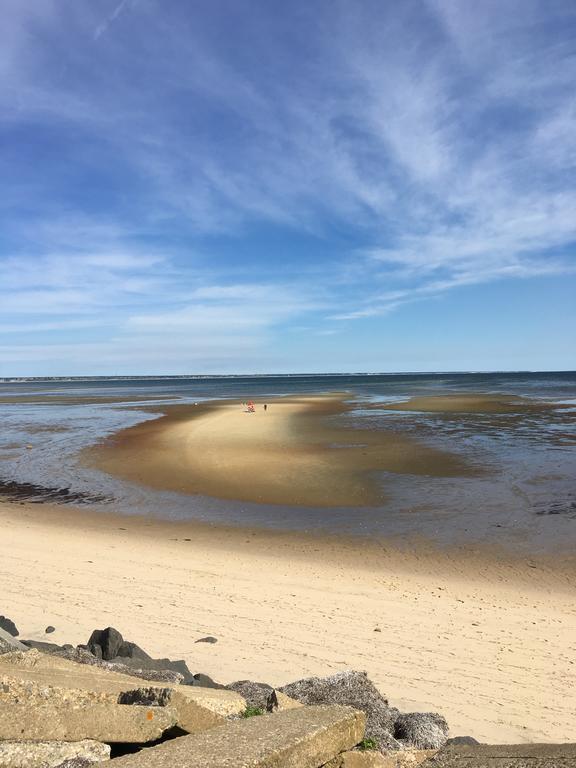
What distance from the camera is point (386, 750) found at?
15.0 ft

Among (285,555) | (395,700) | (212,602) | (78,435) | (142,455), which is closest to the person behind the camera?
(395,700)

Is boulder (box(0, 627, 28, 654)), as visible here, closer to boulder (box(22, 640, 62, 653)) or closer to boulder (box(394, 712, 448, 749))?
boulder (box(22, 640, 62, 653))

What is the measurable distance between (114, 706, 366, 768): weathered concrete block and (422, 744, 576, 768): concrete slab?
83 centimetres

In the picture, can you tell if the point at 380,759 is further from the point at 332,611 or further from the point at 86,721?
the point at 332,611

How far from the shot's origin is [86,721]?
12.9 ft

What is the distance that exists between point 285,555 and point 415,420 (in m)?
30.7

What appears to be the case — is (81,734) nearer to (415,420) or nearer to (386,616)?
(386,616)

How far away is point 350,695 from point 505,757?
6.32 feet

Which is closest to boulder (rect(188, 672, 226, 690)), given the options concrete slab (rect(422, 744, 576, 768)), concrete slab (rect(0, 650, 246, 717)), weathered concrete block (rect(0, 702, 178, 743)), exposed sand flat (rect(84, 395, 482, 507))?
concrete slab (rect(0, 650, 246, 717))

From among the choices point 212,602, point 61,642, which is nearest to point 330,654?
point 212,602

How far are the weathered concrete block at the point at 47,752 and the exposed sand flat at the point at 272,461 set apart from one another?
45.8 feet

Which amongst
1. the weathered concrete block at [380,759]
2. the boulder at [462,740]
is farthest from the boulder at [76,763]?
the boulder at [462,740]

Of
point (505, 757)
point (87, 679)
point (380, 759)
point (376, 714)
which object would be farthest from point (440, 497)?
point (87, 679)

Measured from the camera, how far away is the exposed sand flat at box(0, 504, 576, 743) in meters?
6.83
